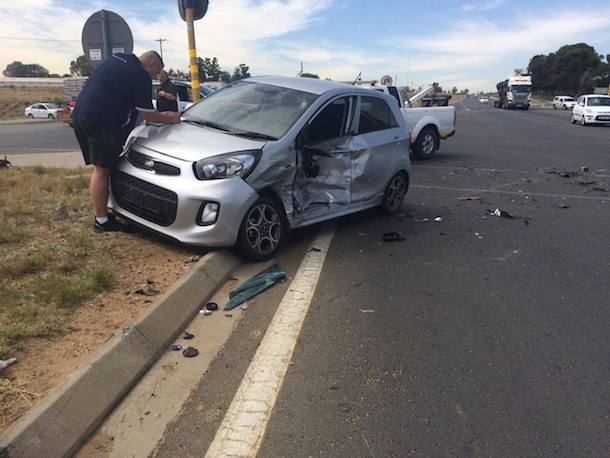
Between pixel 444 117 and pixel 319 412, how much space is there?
42.7 ft

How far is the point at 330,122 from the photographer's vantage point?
6098 mm

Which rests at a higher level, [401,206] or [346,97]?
[346,97]

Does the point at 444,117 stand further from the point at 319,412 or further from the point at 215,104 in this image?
the point at 319,412

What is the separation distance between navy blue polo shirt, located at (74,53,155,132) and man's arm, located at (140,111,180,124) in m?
0.08

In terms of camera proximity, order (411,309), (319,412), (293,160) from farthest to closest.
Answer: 1. (293,160)
2. (411,309)
3. (319,412)

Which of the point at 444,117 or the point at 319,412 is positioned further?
the point at 444,117

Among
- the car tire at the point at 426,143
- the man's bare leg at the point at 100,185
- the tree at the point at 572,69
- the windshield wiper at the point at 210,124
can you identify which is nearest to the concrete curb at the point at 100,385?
the man's bare leg at the point at 100,185

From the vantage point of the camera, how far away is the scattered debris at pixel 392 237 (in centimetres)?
626

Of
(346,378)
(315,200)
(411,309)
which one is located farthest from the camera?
(315,200)

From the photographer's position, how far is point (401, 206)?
26.5ft

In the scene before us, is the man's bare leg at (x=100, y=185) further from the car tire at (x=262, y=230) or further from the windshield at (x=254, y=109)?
the car tire at (x=262, y=230)

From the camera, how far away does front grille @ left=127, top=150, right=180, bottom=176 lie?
4.90m

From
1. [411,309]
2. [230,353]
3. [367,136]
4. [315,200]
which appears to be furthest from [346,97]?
[230,353]

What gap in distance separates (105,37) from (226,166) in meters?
3.35
